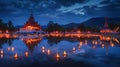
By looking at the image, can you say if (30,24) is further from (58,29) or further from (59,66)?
(59,66)

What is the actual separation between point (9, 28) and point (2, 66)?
84.0 m

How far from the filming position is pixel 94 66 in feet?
59.8

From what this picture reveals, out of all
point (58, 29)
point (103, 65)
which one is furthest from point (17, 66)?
point (58, 29)

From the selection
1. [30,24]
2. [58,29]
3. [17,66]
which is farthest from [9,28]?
[17,66]

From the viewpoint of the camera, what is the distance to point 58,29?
4508 inches

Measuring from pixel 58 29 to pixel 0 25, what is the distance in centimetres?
3142

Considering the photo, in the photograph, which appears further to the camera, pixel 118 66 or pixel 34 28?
pixel 34 28

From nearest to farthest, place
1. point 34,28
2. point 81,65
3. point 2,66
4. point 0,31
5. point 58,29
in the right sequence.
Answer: point 2,66, point 81,65, point 0,31, point 34,28, point 58,29

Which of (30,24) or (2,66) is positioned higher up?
(30,24)

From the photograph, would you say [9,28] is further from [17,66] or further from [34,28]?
[17,66]

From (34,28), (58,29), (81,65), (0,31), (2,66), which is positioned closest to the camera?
(2,66)

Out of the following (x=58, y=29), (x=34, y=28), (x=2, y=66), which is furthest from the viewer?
(x=58, y=29)

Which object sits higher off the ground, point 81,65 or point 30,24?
point 30,24

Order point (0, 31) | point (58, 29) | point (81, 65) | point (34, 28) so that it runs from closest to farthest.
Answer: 1. point (81, 65)
2. point (0, 31)
3. point (34, 28)
4. point (58, 29)
